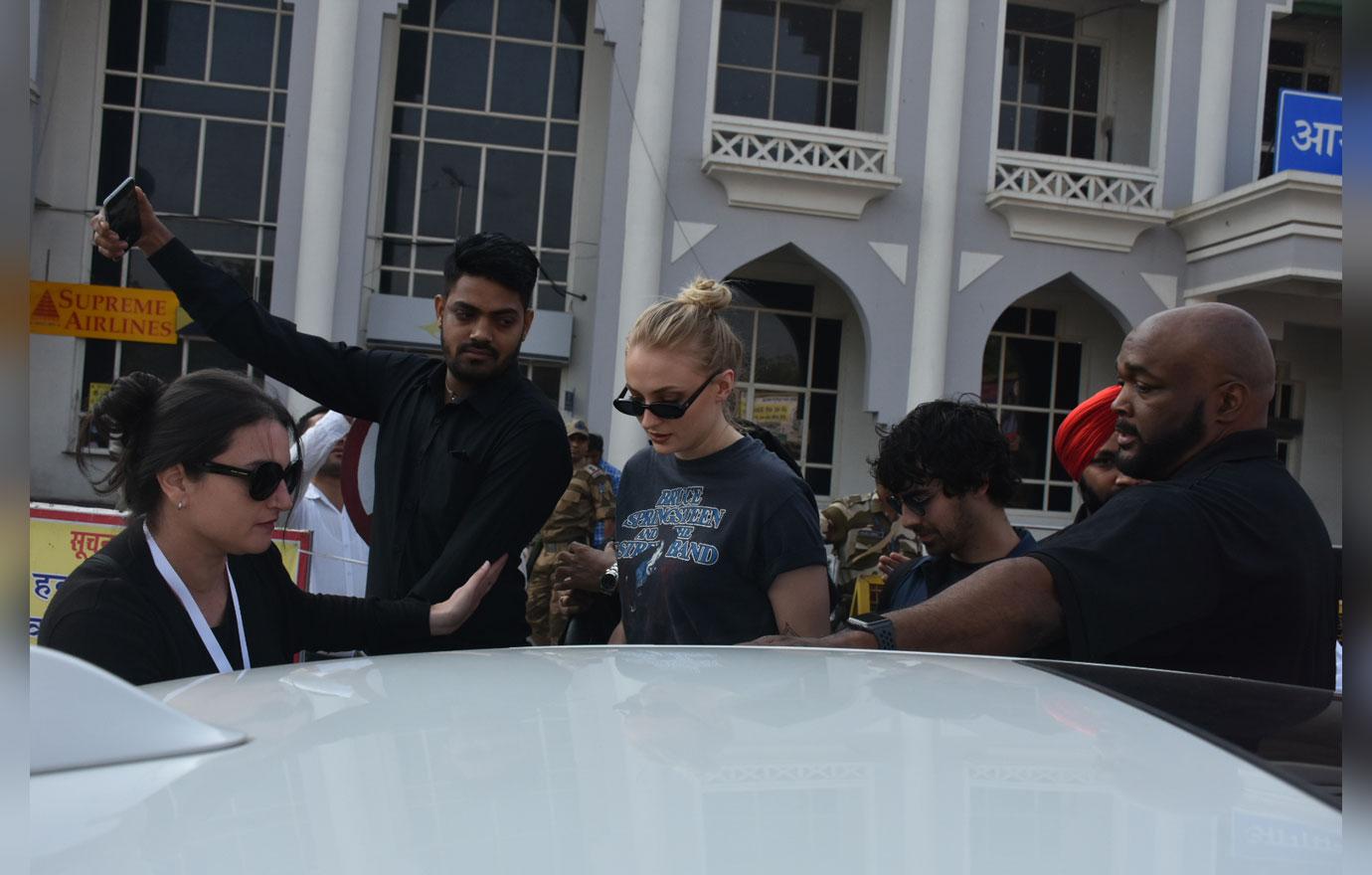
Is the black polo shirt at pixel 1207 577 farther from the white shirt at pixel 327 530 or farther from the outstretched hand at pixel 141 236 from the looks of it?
the white shirt at pixel 327 530

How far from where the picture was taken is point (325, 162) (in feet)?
36.9

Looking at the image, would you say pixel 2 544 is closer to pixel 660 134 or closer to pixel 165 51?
pixel 660 134

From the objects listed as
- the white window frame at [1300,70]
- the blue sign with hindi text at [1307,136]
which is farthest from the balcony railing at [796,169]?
the white window frame at [1300,70]

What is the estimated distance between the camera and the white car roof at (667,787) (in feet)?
2.49

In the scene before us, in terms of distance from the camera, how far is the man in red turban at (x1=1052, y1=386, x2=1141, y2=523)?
3270 millimetres

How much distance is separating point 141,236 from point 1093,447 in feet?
8.67

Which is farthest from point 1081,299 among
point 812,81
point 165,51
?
point 165,51

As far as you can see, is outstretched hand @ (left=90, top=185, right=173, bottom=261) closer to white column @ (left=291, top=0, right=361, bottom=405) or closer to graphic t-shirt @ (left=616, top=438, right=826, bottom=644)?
graphic t-shirt @ (left=616, top=438, right=826, bottom=644)

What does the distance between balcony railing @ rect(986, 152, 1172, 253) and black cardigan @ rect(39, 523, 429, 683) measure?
35.9ft

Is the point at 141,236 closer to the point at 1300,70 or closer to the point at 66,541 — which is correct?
the point at 66,541

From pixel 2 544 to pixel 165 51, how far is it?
1386 cm

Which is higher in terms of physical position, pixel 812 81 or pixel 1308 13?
pixel 1308 13

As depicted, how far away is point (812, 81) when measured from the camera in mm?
13195

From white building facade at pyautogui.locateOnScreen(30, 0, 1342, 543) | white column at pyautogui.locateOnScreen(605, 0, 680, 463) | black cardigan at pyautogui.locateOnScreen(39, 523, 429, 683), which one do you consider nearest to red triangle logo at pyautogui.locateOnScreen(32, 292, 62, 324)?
white building facade at pyautogui.locateOnScreen(30, 0, 1342, 543)
